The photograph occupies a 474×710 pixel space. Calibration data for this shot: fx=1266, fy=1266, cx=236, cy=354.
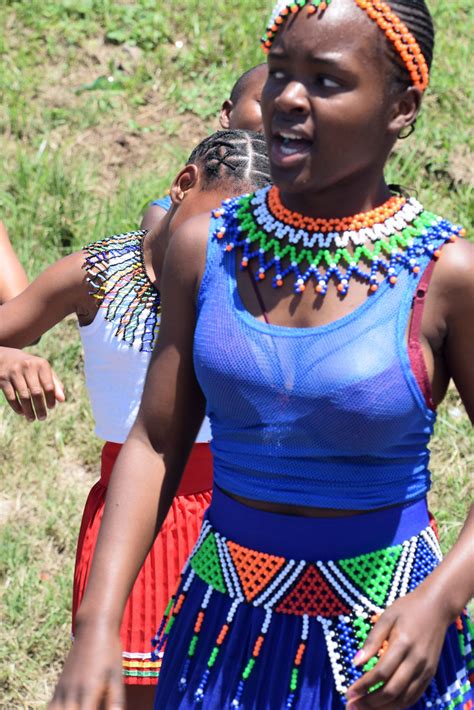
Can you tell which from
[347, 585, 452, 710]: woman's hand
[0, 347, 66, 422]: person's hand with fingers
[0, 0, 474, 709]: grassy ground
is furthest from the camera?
[0, 0, 474, 709]: grassy ground

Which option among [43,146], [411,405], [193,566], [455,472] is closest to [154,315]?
[193,566]

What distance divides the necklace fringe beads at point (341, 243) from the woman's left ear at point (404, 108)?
126 mm

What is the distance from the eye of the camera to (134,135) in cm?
695

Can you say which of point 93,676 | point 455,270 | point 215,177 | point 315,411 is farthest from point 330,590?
point 215,177

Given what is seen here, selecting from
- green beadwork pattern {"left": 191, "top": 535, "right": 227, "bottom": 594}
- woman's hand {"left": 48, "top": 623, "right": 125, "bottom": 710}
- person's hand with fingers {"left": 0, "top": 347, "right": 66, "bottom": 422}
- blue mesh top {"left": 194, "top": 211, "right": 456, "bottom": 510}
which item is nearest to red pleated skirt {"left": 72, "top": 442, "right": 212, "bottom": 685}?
person's hand with fingers {"left": 0, "top": 347, "right": 66, "bottom": 422}

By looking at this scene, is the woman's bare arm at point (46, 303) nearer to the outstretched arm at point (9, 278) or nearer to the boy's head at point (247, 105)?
the outstretched arm at point (9, 278)

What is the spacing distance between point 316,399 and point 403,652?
419 millimetres

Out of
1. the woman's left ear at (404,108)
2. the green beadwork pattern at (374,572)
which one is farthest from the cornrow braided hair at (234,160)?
the green beadwork pattern at (374,572)

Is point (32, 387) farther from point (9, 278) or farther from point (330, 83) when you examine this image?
point (330, 83)

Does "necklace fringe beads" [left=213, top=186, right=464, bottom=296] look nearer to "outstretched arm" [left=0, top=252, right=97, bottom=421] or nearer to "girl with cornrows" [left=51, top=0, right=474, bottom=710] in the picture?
"girl with cornrows" [left=51, top=0, right=474, bottom=710]

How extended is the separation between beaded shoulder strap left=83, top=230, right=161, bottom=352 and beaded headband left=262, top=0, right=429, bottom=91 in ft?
3.80

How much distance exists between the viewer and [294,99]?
2.03 m

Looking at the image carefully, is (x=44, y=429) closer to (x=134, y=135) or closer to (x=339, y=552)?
(x=134, y=135)

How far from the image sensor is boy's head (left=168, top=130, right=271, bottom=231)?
3.03 m
